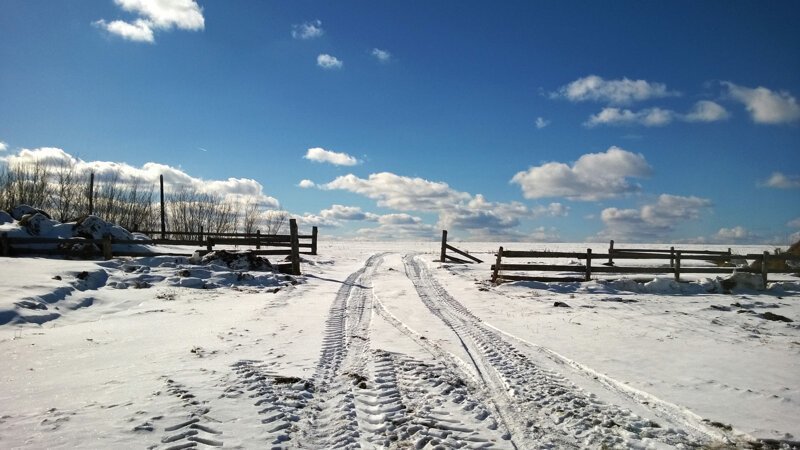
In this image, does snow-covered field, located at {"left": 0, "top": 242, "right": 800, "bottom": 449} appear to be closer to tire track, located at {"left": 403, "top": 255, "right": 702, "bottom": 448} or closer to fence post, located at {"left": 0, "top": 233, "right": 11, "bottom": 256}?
tire track, located at {"left": 403, "top": 255, "right": 702, "bottom": 448}

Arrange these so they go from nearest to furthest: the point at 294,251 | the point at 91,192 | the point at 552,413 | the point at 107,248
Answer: the point at 552,413, the point at 107,248, the point at 294,251, the point at 91,192

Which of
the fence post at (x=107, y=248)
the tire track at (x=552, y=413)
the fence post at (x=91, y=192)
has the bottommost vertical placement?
the tire track at (x=552, y=413)

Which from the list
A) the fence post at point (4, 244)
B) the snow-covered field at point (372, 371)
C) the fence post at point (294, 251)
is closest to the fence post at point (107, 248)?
the snow-covered field at point (372, 371)

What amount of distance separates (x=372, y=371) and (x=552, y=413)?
7.67ft

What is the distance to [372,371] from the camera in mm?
5816

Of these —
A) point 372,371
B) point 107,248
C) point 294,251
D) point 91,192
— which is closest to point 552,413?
point 372,371

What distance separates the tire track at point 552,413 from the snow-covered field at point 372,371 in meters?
0.03

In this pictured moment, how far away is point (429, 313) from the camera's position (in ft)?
33.7

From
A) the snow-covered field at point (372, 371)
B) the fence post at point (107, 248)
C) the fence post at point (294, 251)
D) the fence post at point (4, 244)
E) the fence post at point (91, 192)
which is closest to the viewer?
the snow-covered field at point (372, 371)

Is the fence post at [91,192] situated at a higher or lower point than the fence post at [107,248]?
higher

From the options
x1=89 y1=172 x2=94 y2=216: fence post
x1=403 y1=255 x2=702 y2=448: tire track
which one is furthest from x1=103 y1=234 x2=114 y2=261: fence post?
x1=89 y1=172 x2=94 y2=216: fence post

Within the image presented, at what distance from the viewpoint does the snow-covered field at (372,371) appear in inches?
162

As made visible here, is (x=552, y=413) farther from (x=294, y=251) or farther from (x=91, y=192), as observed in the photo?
(x=91, y=192)

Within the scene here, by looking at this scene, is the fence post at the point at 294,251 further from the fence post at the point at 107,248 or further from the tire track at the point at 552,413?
the tire track at the point at 552,413
